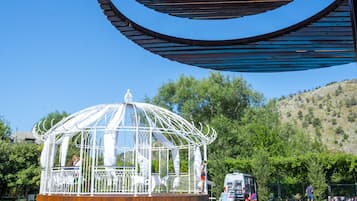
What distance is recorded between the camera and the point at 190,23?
6.27 m

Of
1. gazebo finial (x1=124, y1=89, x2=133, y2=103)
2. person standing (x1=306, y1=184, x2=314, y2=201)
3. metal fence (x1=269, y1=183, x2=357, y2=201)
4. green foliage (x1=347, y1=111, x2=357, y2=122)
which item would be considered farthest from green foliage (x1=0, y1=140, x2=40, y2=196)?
green foliage (x1=347, y1=111, x2=357, y2=122)

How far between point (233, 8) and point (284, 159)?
19189 mm

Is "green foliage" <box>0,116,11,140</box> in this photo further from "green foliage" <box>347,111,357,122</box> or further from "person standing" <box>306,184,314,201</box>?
"green foliage" <box>347,111,357,122</box>

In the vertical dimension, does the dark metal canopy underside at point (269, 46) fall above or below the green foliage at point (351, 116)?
below

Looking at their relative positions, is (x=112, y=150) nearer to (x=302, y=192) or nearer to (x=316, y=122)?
(x=302, y=192)

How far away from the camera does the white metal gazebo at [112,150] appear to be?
10773 mm

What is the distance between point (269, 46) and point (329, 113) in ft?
229

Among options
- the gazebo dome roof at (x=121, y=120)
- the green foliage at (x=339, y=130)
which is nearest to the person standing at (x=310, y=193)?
the gazebo dome roof at (x=121, y=120)

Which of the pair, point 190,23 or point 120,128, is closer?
point 190,23

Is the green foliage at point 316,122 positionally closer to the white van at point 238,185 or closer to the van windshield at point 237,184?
the white van at point 238,185

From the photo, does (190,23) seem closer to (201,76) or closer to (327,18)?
(327,18)

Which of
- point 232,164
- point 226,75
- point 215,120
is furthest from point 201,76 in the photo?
point 232,164

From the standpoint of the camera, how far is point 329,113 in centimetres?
6988

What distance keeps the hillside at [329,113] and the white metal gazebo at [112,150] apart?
1897 inches
